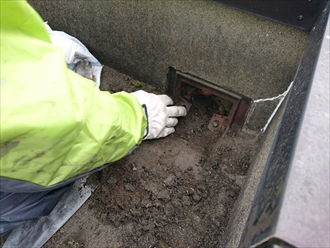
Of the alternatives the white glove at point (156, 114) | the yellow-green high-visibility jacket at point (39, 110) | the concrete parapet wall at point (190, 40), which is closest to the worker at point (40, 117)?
the yellow-green high-visibility jacket at point (39, 110)

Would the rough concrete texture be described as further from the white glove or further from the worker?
the worker

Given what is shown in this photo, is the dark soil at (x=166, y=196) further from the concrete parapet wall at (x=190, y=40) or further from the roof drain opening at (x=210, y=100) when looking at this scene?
the concrete parapet wall at (x=190, y=40)

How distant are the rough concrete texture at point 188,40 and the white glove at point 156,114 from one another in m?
0.26

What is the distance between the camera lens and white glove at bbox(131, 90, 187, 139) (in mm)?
2000

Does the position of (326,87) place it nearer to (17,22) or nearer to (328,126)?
(328,126)

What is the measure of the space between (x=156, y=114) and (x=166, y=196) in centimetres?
60

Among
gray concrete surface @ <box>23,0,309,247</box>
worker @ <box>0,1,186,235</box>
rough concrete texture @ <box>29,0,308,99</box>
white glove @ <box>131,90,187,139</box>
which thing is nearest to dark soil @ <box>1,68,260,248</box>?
white glove @ <box>131,90,187,139</box>

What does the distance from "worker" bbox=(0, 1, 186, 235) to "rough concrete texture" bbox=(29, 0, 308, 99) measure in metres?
0.71

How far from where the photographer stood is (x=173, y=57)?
2.01 metres

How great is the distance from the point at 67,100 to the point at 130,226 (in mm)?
973

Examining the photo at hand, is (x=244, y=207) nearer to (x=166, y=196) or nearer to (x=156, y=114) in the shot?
(x=166, y=196)

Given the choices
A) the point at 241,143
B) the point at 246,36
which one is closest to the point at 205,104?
the point at 241,143

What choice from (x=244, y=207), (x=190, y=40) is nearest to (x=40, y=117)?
(x=244, y=207)

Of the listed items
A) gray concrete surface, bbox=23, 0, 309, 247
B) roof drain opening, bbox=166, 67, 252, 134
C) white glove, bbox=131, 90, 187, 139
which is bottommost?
white glove, bbox=131, 90, 187, 139
